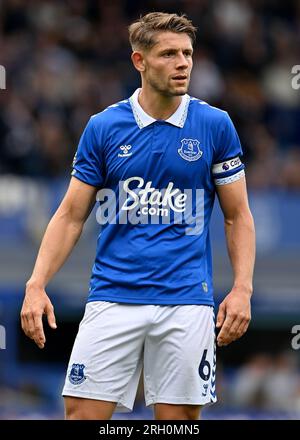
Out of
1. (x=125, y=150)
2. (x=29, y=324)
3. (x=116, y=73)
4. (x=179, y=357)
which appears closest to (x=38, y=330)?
(x=29, y=324)

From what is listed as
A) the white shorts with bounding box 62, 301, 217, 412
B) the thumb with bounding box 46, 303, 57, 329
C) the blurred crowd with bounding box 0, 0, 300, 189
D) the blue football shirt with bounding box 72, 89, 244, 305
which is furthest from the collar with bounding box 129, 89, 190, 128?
the blurred crowd with bounding box 0, 0, 300, 189

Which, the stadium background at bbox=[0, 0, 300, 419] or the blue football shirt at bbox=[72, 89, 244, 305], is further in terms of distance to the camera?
the stadium background at bbox=[0, 0, 300, 419]

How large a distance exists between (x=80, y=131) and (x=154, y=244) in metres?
9.24

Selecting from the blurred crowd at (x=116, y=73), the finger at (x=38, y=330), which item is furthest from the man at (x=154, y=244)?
the blurred crowd at (x=116, y=73)

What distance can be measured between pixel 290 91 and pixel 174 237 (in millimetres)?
10717

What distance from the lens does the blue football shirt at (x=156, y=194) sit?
624cm

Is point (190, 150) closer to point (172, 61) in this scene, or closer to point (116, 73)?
point (172, 61)

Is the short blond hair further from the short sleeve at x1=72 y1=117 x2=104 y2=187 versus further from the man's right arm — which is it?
the man's right arm

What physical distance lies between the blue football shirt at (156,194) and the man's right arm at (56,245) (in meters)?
0.07

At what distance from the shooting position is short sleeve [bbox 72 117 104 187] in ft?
20.9

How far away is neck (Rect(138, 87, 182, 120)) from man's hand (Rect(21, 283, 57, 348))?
3.48 ft

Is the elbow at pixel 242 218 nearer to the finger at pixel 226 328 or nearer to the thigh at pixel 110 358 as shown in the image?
the finger at pixel 226 328
